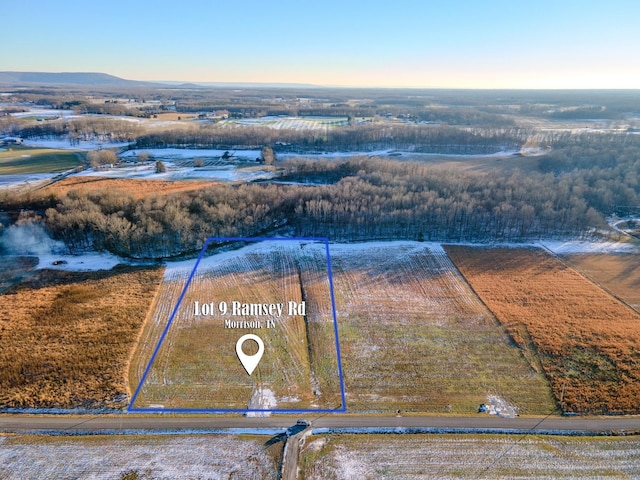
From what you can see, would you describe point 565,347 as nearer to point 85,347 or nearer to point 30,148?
point 85,347

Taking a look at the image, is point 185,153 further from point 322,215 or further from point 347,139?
point 322,215

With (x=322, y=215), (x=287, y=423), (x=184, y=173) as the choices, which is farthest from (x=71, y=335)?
(x=184, y=173)

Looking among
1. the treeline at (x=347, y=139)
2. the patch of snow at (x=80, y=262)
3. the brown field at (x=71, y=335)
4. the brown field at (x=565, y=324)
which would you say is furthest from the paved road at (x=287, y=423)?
the treeline at (x=347, y=139)

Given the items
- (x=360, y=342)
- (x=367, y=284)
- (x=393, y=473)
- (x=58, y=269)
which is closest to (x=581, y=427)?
(x=393, y=473)

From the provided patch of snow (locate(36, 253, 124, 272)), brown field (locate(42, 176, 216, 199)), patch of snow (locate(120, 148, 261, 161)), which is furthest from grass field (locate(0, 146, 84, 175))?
patch of snow (locate(36, 253, 124, 272))

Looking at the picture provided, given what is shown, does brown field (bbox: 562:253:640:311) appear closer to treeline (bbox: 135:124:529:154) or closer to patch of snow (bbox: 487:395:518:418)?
patch of snow (bbox: 487:395:518:418)
